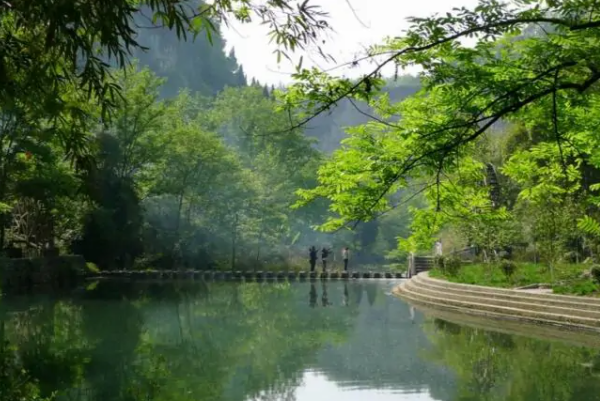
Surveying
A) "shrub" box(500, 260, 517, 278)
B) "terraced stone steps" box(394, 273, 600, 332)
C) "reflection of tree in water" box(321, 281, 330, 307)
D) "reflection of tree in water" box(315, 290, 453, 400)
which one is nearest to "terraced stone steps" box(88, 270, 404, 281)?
"reflection of tree in water" box(321, 281, 330, 307)

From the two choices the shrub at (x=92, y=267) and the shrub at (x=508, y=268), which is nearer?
the shrub at (x=508, y=268)

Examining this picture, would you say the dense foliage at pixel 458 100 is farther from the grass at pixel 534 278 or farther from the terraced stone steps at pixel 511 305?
the grass at pixel 534 278

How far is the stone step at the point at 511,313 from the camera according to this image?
15.3m

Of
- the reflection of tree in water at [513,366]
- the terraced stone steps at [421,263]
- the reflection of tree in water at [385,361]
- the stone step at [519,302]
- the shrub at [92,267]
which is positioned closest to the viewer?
the reflection of tree in water at [513,366]

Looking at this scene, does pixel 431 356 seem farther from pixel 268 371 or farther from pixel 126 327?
pixel 126 327

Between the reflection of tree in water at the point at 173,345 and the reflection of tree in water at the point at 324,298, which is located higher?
the reflection of tree in water at the point at 324,298

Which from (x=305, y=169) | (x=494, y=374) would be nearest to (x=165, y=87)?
(x=305, y=169)

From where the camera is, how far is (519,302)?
18.0 meters

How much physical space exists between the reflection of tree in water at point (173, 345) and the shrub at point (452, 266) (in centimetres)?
510

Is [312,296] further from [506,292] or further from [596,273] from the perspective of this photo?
[596,273]

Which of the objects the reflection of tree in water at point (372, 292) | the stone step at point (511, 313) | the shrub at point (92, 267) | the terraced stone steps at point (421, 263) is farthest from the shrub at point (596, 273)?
the shrub at point (92, 267)

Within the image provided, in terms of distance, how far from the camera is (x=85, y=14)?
14.8ft

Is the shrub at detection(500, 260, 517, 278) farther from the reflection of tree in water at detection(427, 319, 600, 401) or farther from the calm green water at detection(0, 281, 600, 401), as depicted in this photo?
the reflection of tree in water at detection(427, 319, 600, 401)

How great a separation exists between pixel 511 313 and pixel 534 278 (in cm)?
338
